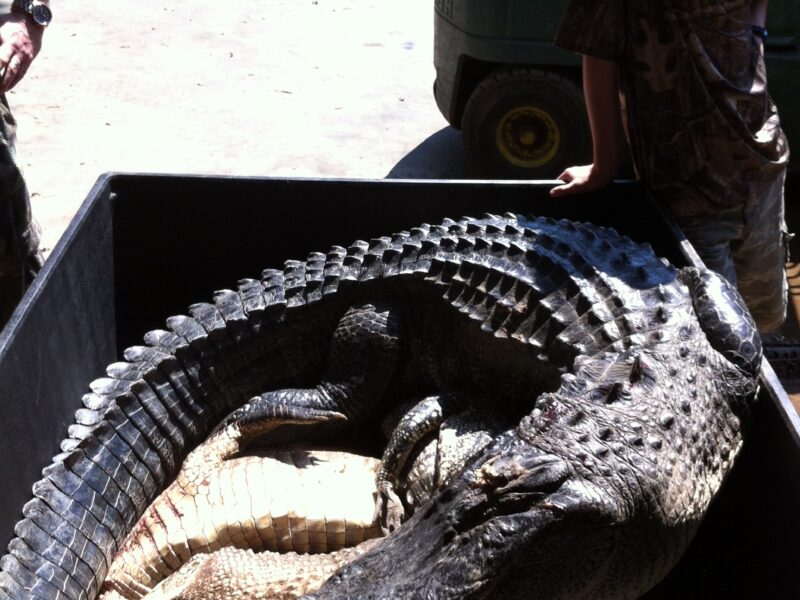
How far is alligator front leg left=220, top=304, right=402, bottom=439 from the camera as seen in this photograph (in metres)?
1.98

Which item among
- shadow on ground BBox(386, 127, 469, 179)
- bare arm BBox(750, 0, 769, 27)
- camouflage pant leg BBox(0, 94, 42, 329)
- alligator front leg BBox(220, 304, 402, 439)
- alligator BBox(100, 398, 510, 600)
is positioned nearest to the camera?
alligator BBox(100, 398, 510, 600)

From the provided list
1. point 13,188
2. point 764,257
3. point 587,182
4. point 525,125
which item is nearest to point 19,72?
point 13,188

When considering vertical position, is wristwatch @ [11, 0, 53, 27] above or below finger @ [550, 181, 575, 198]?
above

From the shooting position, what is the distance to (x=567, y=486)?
1.33 metres

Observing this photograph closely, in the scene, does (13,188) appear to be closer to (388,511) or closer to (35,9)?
(35,9)

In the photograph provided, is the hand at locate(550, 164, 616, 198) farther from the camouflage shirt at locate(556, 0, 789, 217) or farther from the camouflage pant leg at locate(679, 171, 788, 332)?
the camouflage pant leg at locate(679, 171, 788, 332)

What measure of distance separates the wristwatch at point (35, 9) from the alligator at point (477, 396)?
1.09m

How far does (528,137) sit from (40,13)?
2411 mm

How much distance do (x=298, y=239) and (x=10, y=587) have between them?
1.09m

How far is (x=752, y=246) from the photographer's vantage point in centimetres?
231

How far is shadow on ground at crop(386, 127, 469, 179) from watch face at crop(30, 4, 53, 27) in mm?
2130

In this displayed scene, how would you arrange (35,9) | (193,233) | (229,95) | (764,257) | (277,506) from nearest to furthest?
1. (277,506)
2. (193,233)
3. (764,257)
4. (35,9)
5. (229,95)

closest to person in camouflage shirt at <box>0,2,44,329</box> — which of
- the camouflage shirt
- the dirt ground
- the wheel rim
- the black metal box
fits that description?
the black metal box

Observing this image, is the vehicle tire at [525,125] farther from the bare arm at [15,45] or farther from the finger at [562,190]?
the bare arm at [15,45]
